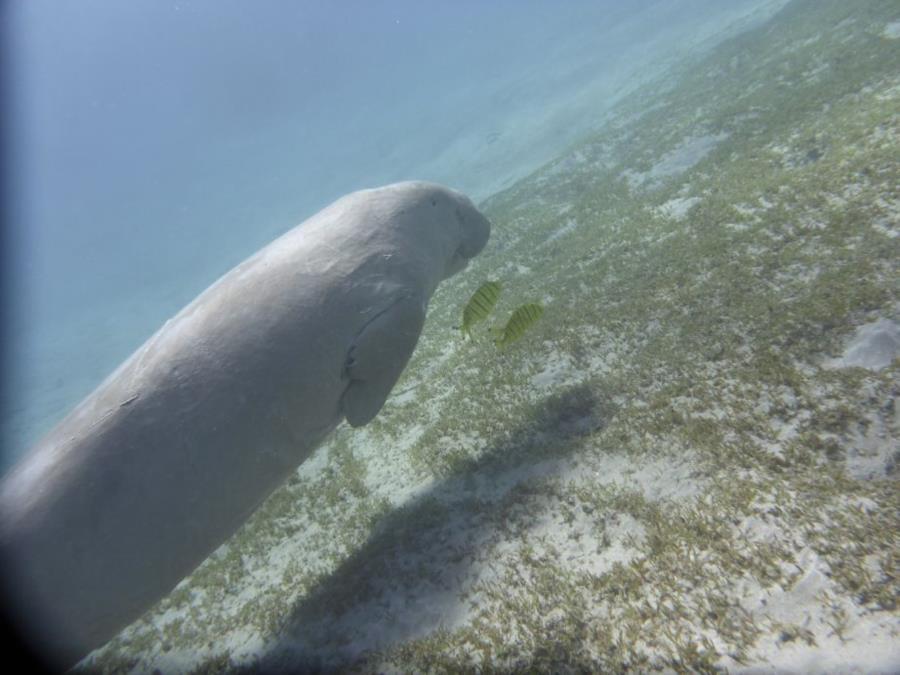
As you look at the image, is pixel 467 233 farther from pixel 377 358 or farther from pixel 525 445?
pixel 525 445

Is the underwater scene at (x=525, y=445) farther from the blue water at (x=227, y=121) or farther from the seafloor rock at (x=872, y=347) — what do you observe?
Result: the blue water at (x=227, y=121)

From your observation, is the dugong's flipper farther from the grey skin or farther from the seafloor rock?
the seafloor rock

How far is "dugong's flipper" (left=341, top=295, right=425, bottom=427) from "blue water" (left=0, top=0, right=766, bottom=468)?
23.5m

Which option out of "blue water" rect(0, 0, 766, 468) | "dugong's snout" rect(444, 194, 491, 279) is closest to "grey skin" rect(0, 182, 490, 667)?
"dugong's snout" rect(444, 194, 491, 279)

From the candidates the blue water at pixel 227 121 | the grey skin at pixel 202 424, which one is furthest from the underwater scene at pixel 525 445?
the blue water at pixel 227 121

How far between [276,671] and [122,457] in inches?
87.6

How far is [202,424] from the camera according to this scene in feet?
11.6

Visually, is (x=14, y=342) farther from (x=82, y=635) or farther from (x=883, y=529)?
(x=883, y=529)

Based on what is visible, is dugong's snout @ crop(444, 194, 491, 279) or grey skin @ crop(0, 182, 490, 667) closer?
grey skin @ crop(0, 182, 490, 667)

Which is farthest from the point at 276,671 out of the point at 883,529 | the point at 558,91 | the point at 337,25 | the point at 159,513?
the point at 337,25

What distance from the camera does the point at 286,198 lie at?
217 feet

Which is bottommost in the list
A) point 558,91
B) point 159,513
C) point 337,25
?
point 558,91

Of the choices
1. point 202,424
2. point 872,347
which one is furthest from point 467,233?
point 872,347

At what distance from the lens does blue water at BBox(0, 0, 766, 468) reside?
36.0 meters
